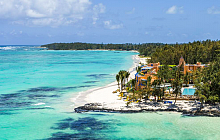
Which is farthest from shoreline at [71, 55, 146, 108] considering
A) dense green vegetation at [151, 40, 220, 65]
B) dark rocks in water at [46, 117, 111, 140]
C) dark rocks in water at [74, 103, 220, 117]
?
dense green vegetation at [151, 40, 220, 65]

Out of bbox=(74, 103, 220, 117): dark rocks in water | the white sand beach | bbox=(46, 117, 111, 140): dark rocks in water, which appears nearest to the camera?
bbox=(46, 117, 111, 140): dark rocks in water

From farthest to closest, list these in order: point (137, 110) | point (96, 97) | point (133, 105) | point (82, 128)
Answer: point (96, 97) → point (133, 105) → point (137, 110) → point (82, 128)

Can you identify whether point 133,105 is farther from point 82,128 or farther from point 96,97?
point 82,128

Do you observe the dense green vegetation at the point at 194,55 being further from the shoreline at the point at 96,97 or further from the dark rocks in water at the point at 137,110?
the dark rocks in water at the point at 137,110

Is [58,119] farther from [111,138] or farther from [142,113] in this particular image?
[142,113]

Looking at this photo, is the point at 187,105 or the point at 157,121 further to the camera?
the point at 187,105

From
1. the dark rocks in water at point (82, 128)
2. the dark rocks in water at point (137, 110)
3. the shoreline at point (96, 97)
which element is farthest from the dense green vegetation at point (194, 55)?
the dark rocks in water at point (82, 128)

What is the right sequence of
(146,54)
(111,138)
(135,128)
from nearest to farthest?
(111,138) → (135,128) → (146,54)

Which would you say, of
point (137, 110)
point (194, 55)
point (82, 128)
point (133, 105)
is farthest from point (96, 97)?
point (194, 55)

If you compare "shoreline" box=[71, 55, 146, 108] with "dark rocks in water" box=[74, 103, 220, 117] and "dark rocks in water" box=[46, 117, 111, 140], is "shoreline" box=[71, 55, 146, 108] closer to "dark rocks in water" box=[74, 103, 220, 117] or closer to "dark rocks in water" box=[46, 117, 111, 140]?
"dark rocks in water" box=[74, 103, 220, 117]

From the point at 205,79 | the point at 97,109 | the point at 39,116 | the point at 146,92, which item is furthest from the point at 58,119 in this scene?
the point at 205,79

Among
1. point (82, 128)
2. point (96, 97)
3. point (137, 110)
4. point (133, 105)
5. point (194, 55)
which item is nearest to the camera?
point (82, 128)
